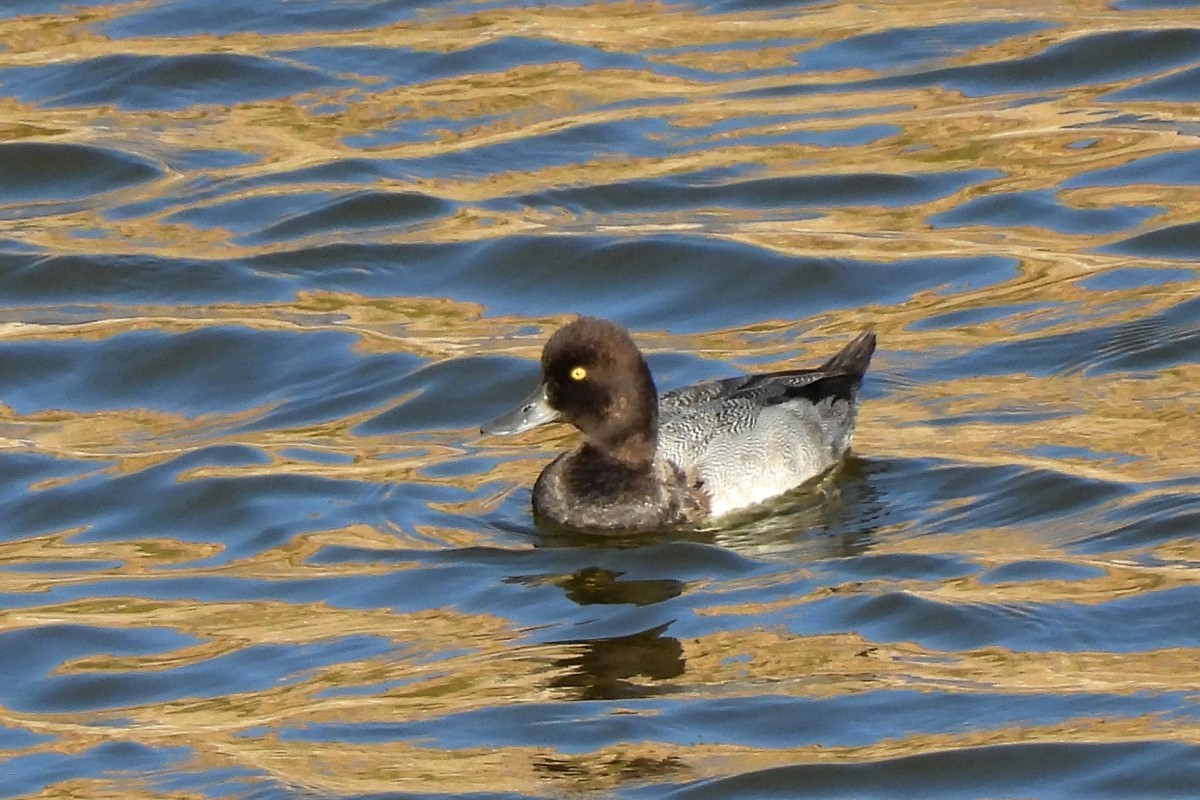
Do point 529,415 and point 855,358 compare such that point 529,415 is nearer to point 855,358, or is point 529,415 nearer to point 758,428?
point 758,428

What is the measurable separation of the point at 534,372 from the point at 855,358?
160 cm

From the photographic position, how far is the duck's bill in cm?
1007

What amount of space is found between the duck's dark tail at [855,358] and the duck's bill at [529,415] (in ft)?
4.33

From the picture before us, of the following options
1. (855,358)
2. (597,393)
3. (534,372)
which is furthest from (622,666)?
(534,372)

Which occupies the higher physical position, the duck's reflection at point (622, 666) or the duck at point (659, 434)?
the duck at point (659, 434)

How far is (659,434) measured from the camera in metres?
10.3

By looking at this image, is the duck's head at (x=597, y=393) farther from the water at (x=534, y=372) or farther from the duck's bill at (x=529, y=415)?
the water at (x=534, y=372)

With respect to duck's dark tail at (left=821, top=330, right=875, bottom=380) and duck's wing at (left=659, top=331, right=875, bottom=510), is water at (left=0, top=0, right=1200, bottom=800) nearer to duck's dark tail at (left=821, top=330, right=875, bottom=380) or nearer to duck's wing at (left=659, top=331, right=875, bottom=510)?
duck's wing at (left=659, top=331, right=875, bottom=510)

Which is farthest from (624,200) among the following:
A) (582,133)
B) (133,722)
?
(133,722)

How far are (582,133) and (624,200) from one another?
1088 mm

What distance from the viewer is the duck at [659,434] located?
989 centimetres

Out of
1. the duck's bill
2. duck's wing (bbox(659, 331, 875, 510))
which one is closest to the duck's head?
the duck's bill

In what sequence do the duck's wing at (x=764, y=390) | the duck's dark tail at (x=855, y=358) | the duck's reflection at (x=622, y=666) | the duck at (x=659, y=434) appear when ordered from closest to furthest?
the duck's reflection at (x=622, y=666), the duck at (x=659, y=434), the duck's wing at (x=764, y=390), the duck's dark tail at (x=855, y=358)

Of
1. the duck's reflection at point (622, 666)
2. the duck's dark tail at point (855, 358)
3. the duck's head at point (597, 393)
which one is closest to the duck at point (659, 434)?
the duck's head at point (597, 393)
